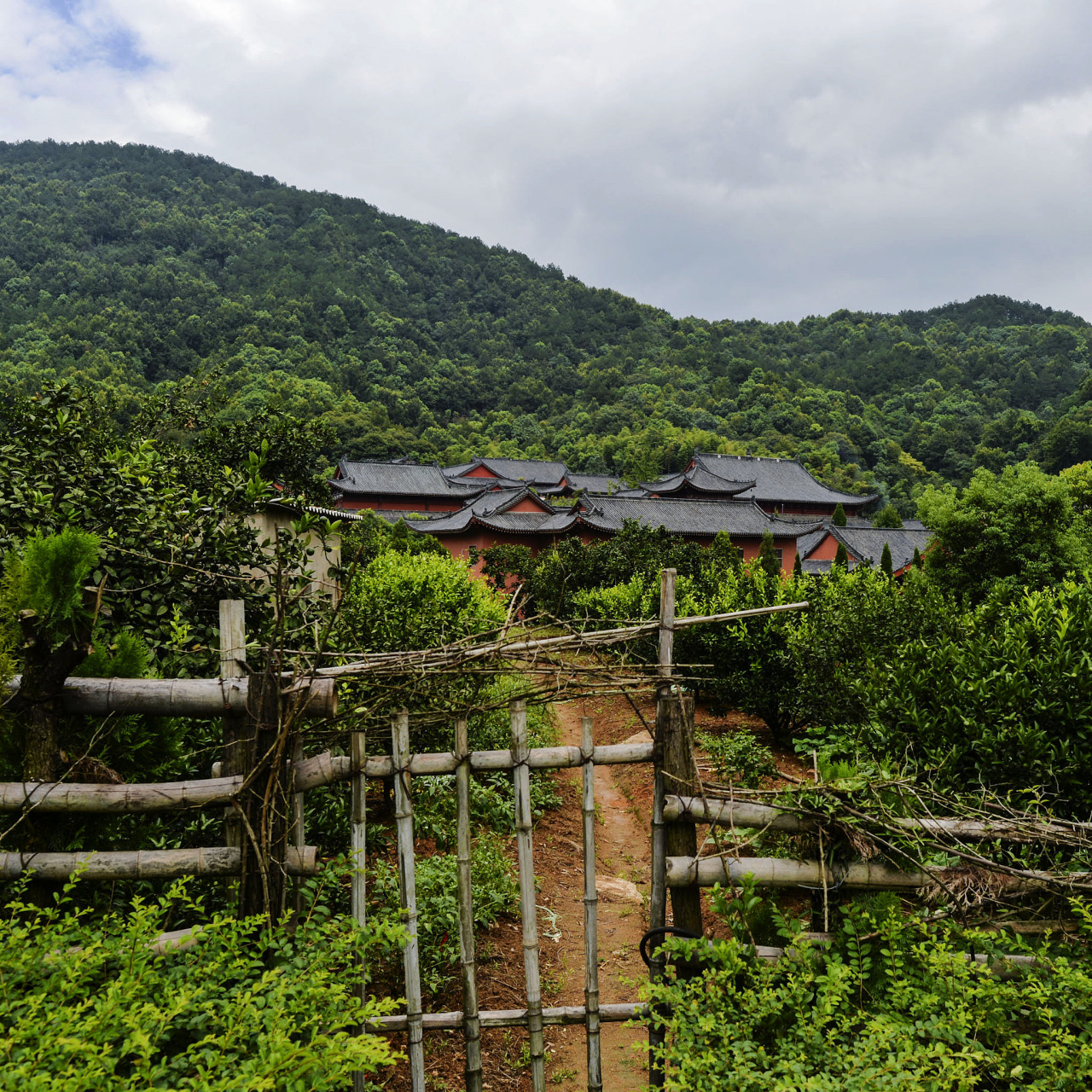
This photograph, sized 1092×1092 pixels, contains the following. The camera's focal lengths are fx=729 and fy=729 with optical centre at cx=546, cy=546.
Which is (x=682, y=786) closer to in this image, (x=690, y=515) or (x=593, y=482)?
(x=690, y=515)

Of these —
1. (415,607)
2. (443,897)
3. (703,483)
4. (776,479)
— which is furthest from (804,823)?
(776,479)

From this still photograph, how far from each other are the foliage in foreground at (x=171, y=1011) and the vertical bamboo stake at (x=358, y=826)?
0.24 metres

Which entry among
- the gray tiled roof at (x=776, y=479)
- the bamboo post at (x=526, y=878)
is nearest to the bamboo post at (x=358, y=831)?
the bamboo post at (x=526, y=878)

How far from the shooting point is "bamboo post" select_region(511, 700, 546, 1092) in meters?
2.85

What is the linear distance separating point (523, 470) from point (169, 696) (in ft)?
158

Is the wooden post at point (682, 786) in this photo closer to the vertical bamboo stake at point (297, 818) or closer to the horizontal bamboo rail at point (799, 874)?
the horizontal bamboo rail at point (799, 874)

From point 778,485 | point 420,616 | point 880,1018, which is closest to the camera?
point 880,1018

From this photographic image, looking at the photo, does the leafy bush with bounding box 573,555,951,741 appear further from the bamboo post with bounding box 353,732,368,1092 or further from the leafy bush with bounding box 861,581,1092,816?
the bamboo post with bounding box 353,732,368,1092

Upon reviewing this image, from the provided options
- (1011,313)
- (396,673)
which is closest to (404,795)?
(396,673)

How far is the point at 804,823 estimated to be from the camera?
112 inches

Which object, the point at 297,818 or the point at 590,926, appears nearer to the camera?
the point at 297,818

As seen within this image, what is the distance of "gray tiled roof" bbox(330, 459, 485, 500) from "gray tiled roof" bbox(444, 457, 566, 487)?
4.00m

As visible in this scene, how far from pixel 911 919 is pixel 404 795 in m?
1.96

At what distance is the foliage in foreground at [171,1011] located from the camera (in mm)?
1803
